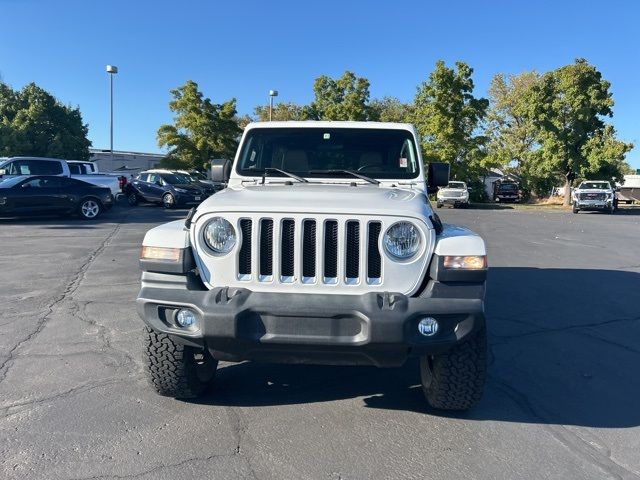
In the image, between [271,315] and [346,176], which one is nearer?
[271,315]

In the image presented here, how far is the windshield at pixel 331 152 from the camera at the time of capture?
4.65 m

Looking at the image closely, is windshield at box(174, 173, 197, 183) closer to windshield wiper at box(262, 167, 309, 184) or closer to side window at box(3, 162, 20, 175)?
side window at box(3, 162, 20, 175)

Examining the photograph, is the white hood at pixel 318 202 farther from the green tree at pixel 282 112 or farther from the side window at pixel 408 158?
the green tree at pixel 282 112

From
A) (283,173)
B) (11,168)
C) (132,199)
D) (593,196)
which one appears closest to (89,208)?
(11,168)

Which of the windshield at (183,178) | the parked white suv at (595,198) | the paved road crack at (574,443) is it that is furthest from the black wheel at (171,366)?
the parked white suv at (595,198)

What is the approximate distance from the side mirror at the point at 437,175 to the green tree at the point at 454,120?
99.8 feet

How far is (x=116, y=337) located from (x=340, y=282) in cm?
290

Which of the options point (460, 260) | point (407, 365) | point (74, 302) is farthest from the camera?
point (74, 302)

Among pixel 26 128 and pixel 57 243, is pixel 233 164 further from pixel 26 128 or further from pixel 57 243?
pixel 26 128

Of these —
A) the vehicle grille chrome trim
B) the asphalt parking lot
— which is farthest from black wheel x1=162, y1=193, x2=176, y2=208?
the vehicle grille chrome trim

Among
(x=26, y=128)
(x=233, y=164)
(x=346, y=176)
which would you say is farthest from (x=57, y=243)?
(x=26, y=128)

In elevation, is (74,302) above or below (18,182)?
below

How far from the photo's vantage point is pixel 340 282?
3.09 metres

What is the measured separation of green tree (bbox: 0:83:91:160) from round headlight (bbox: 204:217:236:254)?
3448 cm
